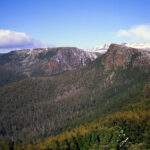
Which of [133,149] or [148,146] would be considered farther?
[133,149]

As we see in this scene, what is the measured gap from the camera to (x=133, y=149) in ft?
648

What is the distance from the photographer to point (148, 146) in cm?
16538

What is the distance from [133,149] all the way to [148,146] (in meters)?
32.9
